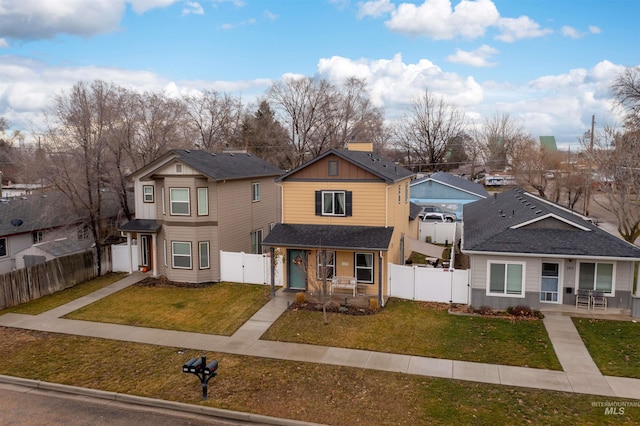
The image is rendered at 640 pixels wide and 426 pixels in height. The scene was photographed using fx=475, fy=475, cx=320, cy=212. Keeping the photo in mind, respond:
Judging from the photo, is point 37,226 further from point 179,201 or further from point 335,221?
point 335,221

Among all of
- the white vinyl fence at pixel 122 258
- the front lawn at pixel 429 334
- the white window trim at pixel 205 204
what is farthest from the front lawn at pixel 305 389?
the white vinyl fence at pixel 122 258

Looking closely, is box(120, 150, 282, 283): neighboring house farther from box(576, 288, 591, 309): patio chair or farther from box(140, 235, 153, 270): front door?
box(576, 288, 591, 309): patio chair

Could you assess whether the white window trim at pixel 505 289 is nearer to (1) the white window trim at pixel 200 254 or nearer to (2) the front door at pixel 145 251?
(1) the white window trim at pixel 200 254

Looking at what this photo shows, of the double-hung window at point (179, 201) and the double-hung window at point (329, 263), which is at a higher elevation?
the double-hung window at point (179, 201)

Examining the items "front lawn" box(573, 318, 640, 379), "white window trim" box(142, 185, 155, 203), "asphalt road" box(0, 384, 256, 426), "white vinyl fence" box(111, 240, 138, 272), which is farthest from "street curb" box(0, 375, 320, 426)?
"white window trim" box(142, 185, 155, 203)

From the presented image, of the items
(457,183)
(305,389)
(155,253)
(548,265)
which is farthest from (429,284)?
(457,183)

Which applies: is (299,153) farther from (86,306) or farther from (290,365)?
(290,365)
